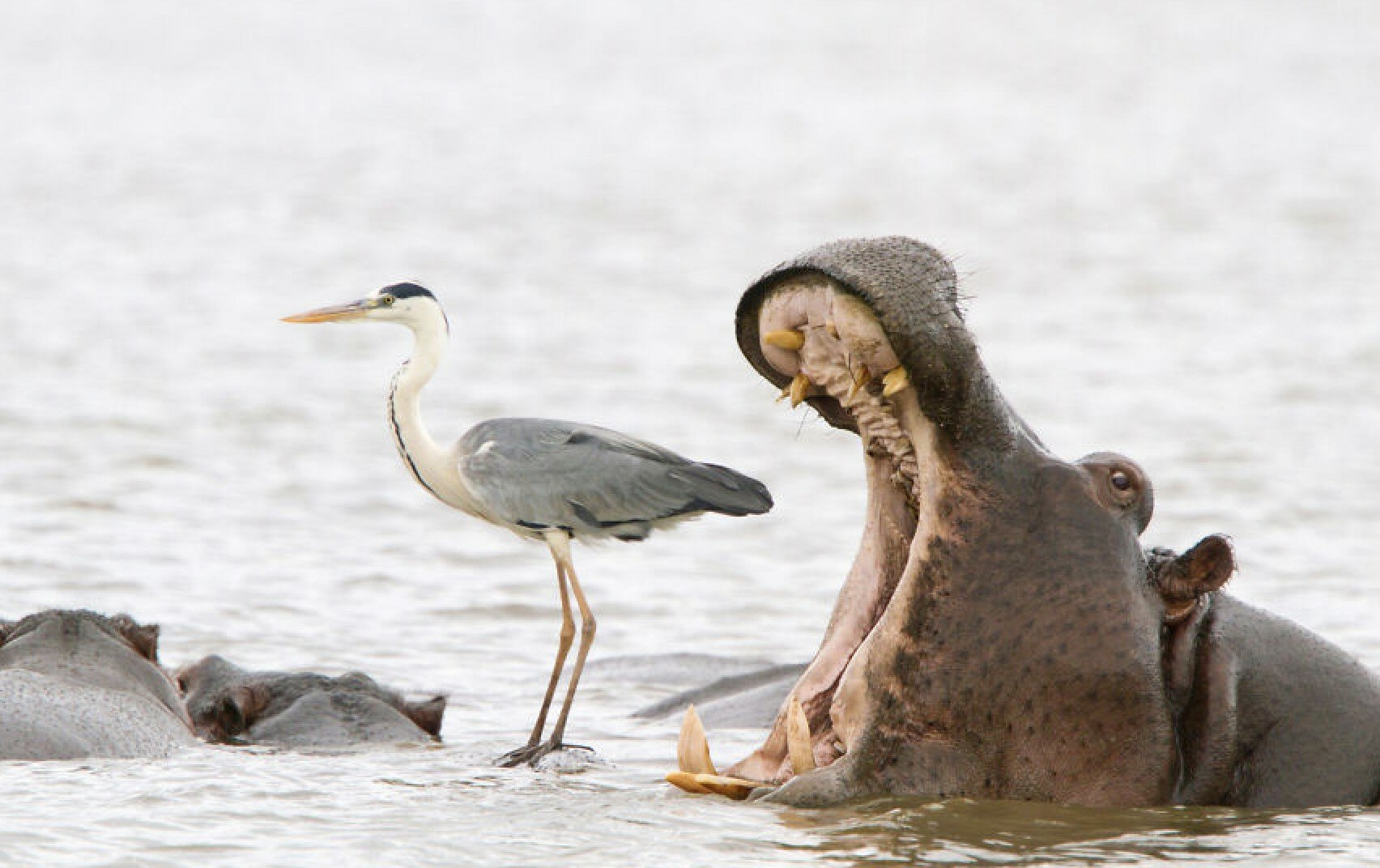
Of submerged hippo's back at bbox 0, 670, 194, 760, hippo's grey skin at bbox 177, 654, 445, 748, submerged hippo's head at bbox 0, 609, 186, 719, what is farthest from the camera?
hippo's grey skin at bbox 177, 654, 445, 748

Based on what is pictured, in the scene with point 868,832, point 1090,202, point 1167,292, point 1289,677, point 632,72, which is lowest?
point 868,832

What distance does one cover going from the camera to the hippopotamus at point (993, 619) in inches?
166

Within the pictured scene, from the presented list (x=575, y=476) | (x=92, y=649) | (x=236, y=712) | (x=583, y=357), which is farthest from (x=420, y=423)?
(x=583, y=357)

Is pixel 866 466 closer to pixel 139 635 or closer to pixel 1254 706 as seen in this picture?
pixel 1254 706

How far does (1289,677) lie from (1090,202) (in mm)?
18728

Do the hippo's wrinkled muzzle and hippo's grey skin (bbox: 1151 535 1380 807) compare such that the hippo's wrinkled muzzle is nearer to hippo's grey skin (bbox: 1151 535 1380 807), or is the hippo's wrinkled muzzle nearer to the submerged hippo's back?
hippo's grey skin (bbox: 1151 535 1380 807)

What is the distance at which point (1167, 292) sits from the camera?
56.9 feet

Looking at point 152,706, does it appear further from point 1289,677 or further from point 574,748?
point 1289,677

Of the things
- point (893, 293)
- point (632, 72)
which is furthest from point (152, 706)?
point (632, 72)

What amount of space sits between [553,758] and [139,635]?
1121 mm

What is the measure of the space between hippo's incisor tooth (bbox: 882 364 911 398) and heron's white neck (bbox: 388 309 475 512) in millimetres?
2956

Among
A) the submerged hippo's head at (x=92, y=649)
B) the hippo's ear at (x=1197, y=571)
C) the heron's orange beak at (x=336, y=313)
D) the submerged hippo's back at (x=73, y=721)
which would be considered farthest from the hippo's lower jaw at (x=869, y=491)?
the heron's orange beak at (x=336, y=313)

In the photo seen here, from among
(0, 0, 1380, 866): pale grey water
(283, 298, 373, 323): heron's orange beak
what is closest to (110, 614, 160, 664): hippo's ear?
(0, 0, 1380, 866): pale grey water

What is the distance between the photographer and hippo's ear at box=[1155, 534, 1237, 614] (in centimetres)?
435
